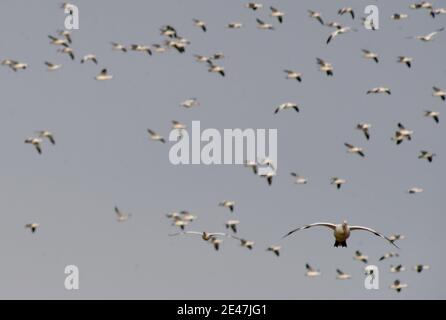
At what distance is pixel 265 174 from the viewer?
19662 centimetres

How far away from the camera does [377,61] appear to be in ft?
633

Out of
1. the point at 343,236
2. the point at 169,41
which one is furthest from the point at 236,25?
the point at 343,236

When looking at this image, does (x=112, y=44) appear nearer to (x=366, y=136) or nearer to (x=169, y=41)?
(x=169, y=41)
